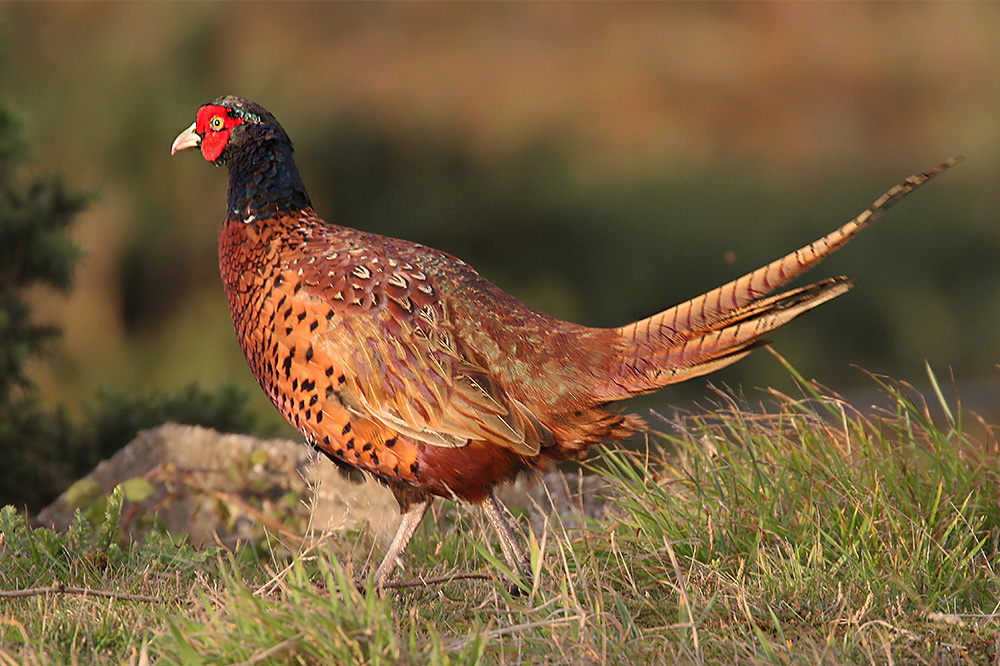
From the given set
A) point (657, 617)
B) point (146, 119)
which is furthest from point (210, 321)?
point (657, 617)

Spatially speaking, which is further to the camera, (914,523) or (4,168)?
(4,168)

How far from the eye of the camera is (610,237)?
37.6ft

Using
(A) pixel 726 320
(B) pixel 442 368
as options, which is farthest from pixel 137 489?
(A) pixel 726 320

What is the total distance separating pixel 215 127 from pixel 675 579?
224cm

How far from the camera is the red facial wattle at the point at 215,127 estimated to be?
3715 millimetres

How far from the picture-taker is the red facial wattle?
371 centimetres

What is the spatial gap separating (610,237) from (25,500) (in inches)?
289

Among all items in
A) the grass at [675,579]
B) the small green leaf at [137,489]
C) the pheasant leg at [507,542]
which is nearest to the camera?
the grass at [675,579]

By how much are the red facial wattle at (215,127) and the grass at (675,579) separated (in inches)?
53.0

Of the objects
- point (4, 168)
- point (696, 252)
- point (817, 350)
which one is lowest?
point (817, 350)

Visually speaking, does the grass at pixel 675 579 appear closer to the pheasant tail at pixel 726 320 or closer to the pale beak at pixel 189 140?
the pheasant tail at pixel 726 320

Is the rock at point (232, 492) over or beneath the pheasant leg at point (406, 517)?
beneath

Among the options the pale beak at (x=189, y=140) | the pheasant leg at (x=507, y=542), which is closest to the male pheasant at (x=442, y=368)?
the pheasant leg at (x=507, y=542)

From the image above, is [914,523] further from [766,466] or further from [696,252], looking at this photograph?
[696,252]
